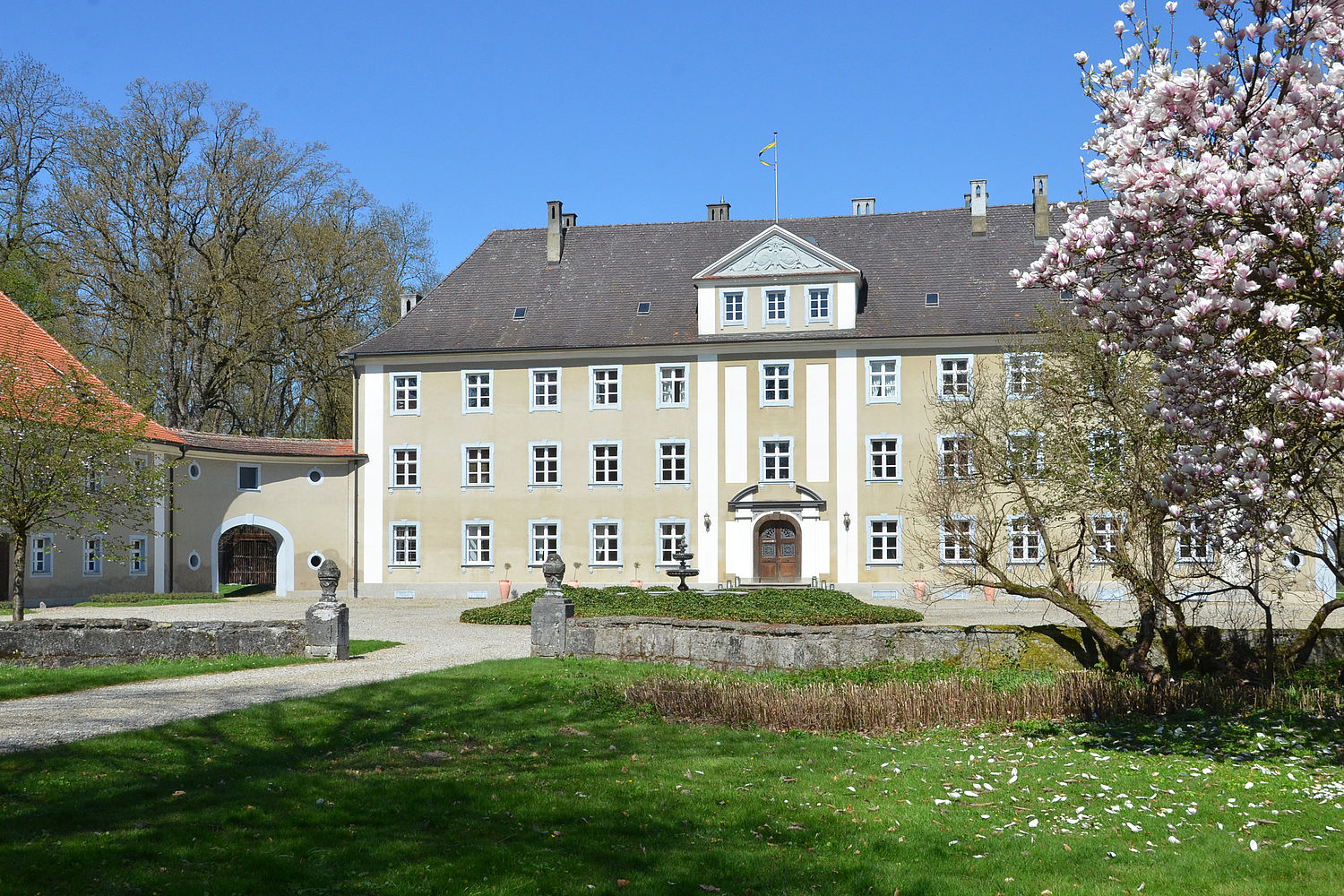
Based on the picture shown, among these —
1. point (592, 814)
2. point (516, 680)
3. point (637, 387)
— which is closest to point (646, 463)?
point (637, 387)

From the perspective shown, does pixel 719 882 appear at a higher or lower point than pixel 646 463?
lower

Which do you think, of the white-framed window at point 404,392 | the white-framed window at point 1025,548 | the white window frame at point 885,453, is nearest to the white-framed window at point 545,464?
the white-framed window at point 404,392

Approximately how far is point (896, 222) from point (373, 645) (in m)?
23.9

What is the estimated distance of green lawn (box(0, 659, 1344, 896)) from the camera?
6145 millimetres

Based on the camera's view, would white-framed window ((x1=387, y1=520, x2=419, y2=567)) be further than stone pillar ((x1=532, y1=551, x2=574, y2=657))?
Yes

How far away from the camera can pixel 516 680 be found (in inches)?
518

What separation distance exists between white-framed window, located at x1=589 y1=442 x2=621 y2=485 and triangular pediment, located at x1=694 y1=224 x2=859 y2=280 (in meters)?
5.40

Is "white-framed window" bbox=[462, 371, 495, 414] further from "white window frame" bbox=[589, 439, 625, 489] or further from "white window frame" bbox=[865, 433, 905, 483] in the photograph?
"white window frame" bbox=[865, 433, 905, 483]

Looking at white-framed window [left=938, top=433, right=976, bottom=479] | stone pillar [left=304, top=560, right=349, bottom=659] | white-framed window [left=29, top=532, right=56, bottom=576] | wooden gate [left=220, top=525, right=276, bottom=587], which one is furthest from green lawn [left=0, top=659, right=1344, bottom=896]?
wooden gate [left=220, top=525, right=276, bottom=587]

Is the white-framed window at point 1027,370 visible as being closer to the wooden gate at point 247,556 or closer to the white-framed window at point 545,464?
the white-framed window at point 545,464

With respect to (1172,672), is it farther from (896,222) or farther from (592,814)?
(896,222)

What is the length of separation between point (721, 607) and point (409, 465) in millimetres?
15846

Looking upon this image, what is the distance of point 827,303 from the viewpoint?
109 feet

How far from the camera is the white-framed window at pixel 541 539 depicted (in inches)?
1341
